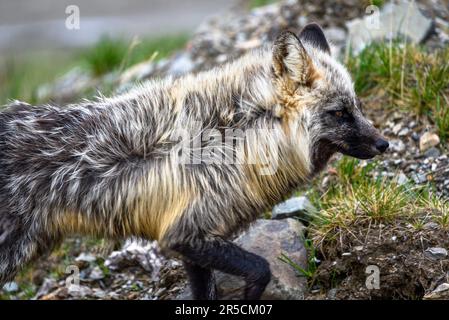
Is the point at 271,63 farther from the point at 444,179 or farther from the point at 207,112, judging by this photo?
the point at 444,179

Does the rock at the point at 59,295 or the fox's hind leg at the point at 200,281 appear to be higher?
the fox's hind leg at the point at 200,281

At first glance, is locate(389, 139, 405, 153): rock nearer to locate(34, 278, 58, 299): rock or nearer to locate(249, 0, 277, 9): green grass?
locate(34, 278, 58, 299): rock

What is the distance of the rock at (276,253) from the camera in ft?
22.5

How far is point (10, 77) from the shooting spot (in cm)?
1264

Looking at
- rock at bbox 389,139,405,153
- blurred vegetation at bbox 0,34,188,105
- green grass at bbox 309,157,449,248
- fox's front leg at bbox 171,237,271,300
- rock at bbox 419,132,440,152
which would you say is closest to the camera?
fox's front leg at bbox 171,237,271,300

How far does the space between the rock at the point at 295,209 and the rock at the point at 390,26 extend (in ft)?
8.00

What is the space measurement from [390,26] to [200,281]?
14.1 feet

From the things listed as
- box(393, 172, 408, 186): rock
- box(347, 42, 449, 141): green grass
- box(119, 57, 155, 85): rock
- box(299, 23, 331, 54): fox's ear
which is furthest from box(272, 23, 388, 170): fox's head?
box(119, 57, 155, 85): rock

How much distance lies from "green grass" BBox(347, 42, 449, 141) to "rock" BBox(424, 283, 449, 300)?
234 centimetres

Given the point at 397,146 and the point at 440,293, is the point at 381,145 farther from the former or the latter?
the point at 397,146

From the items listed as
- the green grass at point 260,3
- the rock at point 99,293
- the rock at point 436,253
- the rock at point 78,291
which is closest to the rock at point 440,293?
the rock at point 436,253

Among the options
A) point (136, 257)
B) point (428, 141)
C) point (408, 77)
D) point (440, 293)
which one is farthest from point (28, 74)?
point (440, 293)

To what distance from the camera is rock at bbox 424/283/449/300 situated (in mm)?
6285

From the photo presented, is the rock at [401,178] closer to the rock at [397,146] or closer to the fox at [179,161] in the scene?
the rock at [397,146]
